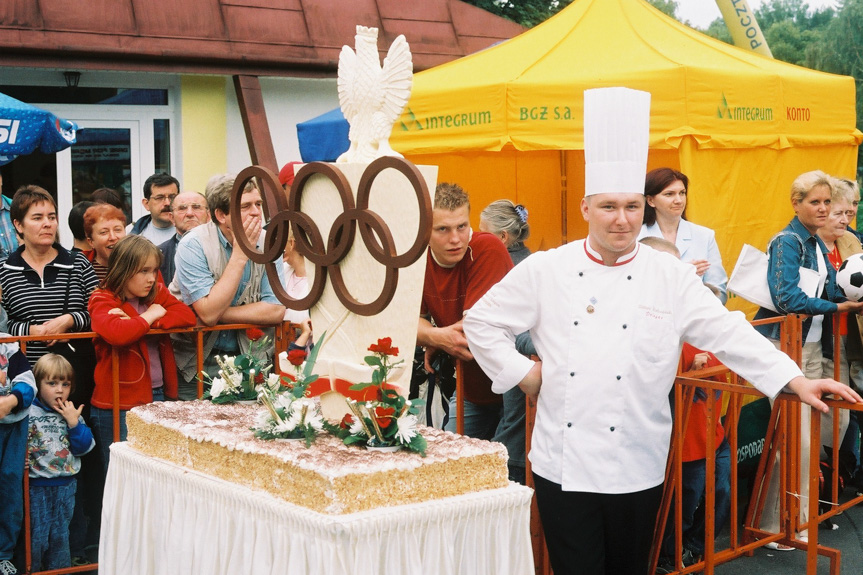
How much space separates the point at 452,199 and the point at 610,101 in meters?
1.21

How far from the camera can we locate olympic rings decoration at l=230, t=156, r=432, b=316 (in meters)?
3.32

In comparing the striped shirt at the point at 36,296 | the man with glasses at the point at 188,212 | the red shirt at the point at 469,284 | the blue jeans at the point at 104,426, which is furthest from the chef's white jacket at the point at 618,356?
the man with glasses at the point at 188,212

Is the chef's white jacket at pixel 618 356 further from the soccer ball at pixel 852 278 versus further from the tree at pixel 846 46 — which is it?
the tree at pixel 846 46

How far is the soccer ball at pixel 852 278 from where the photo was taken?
19.5 feet

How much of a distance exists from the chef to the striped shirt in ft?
8.51

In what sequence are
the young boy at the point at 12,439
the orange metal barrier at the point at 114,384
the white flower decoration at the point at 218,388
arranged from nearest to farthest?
1. the white flower decoration at the point at 218,388
2. the young boy at the point at 12,439
3. the orange metal barrier at the point at 114,384

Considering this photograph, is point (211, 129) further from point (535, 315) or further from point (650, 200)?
point (535, 315)

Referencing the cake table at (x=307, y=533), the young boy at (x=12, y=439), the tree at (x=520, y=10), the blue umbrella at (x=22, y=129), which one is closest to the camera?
the cake table at (x=307, y=533)

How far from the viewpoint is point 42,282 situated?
16.7 feet

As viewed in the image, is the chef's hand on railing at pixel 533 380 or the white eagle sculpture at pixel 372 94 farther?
the white eagle sculpture at pixel 372 94

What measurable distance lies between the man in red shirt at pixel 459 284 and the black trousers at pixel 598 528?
1.10 meters

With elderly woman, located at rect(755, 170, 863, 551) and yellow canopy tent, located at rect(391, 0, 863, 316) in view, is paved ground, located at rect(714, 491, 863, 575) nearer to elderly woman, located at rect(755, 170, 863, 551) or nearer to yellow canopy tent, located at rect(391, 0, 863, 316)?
elderly woman, located at rect(755, 170, 863, 551)

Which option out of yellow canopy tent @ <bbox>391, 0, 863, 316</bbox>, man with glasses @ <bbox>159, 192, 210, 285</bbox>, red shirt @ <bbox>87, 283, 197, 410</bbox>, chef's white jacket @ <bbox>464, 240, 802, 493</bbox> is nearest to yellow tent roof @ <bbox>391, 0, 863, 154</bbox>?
yellow canopy tent @ <bbox>391, 0, 863, 316</bbox>

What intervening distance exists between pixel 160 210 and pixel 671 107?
341 cm
